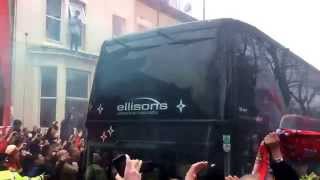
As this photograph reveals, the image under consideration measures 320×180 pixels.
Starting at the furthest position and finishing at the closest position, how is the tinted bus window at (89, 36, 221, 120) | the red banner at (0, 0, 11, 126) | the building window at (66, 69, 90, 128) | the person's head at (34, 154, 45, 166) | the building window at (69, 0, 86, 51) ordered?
the building window at (69, 0, 86, 51)
the building window at (66, 69, 90, 128)
the red banner at (0, 0, 11, 126)
the person's head at (34, 154, 45, 166)
the tinted bus window at (89, 36, 221, 120)

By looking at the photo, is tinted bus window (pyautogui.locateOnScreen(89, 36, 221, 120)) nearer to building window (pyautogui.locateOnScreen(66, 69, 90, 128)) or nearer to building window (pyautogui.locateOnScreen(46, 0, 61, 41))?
building window (pyautogui.locateOnScreen(66, 69, 90, 128))

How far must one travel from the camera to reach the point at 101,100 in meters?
7.14

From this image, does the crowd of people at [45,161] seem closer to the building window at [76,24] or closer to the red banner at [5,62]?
the red banner at [5,62]

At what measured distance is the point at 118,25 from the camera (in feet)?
62.8

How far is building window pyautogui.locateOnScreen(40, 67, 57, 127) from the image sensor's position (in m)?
15.3

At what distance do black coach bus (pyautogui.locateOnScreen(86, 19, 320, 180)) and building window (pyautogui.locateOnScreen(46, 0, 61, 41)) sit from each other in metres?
8.84

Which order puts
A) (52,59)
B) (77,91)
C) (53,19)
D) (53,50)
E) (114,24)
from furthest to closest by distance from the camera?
(114,24) → (77,91) → (53,19) → (52,59) → (53,50)

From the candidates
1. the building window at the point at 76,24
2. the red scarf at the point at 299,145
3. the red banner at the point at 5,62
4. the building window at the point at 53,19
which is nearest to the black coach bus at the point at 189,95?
the red scarf at the point at 299,145

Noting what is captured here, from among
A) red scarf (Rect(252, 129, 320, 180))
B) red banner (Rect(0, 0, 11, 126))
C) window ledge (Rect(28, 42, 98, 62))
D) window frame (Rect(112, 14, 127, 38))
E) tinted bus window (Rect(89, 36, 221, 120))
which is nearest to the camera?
red scarf (Rect(252, 129, 320, 180))

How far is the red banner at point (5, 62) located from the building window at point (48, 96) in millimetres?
2220

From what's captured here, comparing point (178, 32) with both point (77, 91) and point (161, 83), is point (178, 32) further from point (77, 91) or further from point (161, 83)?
point (77, 91)

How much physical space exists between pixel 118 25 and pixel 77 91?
11.4ft

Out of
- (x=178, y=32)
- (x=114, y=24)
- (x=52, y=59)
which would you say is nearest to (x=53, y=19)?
(x=52, y=59)

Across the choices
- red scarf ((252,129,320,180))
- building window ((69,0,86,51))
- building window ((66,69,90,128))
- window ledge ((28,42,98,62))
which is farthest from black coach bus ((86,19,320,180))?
building window ((69,0,86,51))
